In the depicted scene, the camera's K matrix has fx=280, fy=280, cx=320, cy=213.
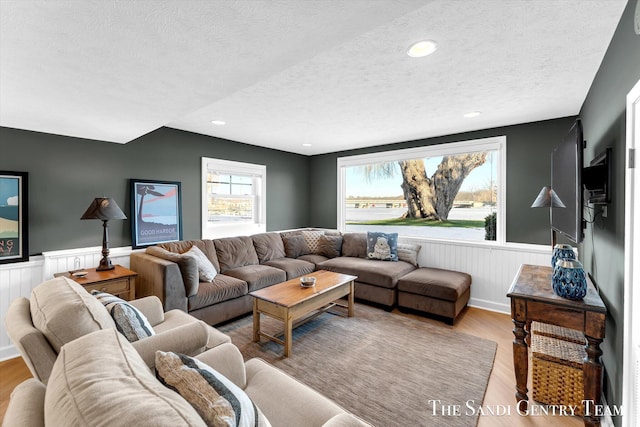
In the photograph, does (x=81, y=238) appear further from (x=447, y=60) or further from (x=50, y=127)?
(x=447, y=60)

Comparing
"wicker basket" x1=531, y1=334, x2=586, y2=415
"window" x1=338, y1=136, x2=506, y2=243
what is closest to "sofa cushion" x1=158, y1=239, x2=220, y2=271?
"window" x1=338, y1=136, x2=506, y2=243

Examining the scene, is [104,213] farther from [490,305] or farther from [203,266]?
[490,305]

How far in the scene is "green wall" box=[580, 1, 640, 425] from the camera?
1.47 metres

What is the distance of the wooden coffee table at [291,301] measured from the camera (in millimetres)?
Answer: 2570

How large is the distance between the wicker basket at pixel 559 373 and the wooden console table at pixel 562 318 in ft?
0.43

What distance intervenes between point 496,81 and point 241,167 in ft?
11.9

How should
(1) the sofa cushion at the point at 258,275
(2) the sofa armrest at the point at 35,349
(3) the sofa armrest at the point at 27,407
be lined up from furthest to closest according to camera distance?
(1) the sofa cushion at the point at 258,275 < (2) the sofa armrest at the point at 35,349 < (3) the sofa armrest at the point at 27,407

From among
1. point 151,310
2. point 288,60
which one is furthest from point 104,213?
point 288,60

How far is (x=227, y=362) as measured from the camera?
1.41 m

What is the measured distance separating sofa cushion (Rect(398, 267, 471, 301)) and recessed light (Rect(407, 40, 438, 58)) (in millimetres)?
2500

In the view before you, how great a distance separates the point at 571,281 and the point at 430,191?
9.50 ft

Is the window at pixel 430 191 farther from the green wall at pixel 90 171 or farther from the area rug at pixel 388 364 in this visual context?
the green wall at pixel 90 171

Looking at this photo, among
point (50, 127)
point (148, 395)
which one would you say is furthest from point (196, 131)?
point (148, 395)

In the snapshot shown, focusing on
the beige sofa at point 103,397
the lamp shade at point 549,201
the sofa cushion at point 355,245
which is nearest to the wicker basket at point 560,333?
the lamp shade at point 549,201
